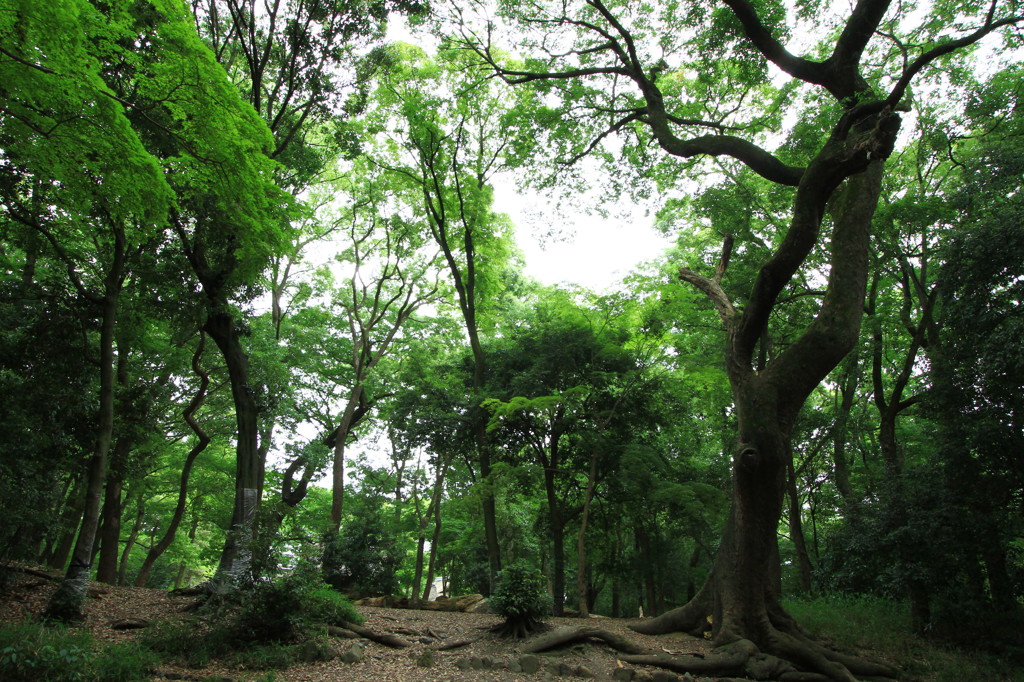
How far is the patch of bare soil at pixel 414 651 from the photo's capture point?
18.8 feet

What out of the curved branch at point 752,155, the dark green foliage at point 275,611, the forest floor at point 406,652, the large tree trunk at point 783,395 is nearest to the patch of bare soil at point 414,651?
the forest floor at point 406,652

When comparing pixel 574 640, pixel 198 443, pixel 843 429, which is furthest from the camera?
pixel 198 443

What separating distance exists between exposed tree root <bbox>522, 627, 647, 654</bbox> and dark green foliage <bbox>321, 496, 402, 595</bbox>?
259 inches

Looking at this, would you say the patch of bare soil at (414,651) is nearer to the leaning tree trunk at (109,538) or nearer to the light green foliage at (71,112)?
the leaning tree trunk at (109,538)

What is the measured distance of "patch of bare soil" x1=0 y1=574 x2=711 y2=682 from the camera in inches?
225

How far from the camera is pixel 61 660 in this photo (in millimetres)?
4004

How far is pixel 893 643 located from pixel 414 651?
721 centimetres

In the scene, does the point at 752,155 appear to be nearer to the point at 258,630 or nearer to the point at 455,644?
the point at 455,644

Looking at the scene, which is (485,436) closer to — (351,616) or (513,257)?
(351,616)

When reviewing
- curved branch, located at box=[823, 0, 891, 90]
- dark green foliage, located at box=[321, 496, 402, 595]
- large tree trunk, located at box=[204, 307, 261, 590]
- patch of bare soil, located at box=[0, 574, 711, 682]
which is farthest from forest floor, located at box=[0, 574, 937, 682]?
curved branch, located at box=[823, 0, 891, 90]

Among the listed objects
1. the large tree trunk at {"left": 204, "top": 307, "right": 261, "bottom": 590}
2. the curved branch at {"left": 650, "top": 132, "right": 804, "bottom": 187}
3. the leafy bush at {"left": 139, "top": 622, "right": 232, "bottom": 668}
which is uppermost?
the curved branch at {"left": 650, "top": 132, "right": 804, "bottom": 187}

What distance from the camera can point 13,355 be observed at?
8219mm

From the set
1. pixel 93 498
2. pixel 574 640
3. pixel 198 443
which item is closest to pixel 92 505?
pixel 93 498

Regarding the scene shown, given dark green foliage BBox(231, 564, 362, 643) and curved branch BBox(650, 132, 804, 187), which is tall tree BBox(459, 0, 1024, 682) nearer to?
curved branch BBox(650, 132, 804, 187)
